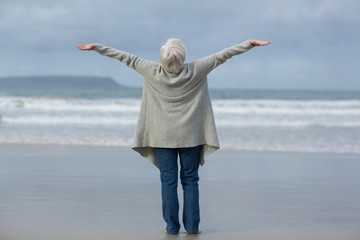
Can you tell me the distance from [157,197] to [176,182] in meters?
2.09

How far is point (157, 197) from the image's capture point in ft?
24.7

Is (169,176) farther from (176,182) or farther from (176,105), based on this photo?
(176,105)

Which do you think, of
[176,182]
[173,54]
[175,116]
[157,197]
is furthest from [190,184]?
[157,197]

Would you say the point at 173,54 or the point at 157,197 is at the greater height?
the point at 173,54

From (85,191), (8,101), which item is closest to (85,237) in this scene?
(85,191)

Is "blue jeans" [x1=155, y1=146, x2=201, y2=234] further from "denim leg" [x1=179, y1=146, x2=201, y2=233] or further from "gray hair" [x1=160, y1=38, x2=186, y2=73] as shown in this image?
"gray hair" [x1=160, y1=38, x2=186, y2=73]

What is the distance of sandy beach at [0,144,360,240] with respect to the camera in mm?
5754

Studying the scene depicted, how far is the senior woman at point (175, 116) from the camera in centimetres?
531

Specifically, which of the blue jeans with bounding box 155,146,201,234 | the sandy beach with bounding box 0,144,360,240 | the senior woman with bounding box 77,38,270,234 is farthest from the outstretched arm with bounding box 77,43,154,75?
the sandy beach with bounding box 0,144,360,240

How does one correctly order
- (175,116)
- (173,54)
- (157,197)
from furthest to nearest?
(157,197)
(175,116)
(173,54)

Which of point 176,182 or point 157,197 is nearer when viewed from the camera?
point 176,182

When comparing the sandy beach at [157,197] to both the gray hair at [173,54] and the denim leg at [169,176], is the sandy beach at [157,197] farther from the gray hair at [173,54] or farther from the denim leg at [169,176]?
the gray hair at [173,54]

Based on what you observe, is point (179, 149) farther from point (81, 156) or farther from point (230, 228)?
point (81, 156)

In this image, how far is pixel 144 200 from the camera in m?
7.31
